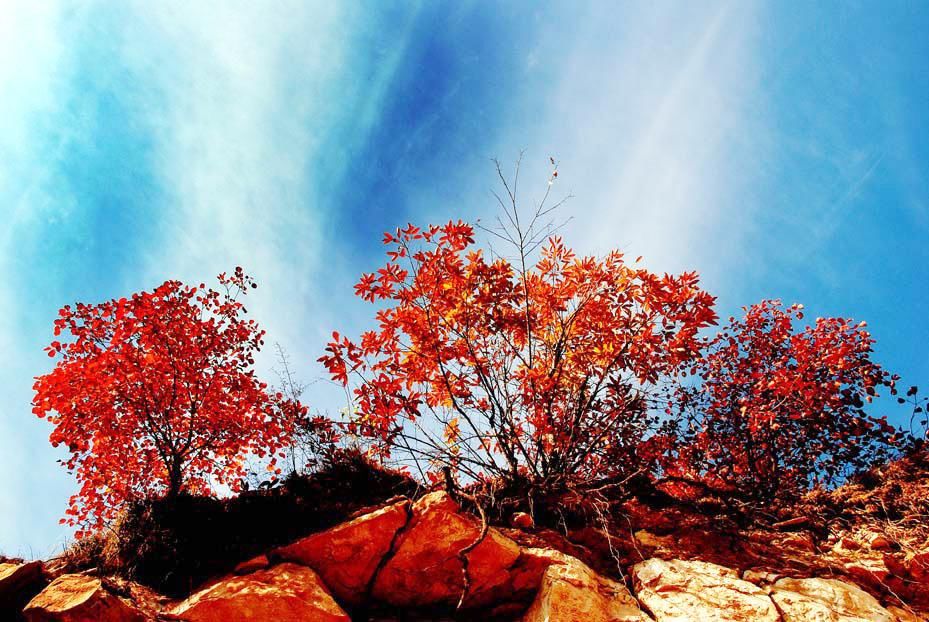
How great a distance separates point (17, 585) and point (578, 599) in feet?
18.2

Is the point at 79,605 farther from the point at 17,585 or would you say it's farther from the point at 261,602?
the point at 261,602

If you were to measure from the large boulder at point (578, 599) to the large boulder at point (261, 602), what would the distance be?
6.63 ft

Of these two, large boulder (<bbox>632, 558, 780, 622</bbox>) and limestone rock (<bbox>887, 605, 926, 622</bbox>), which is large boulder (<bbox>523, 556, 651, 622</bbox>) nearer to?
large boulder (<bbox>632, 558, 780, 622</bbox>)

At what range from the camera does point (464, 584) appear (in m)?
5.91

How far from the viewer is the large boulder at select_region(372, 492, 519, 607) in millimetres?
5902

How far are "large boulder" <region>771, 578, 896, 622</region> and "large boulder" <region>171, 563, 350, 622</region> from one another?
441 centimetres

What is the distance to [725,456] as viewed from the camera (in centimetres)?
1021

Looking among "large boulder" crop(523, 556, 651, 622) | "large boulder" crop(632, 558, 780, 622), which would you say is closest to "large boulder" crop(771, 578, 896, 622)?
"large boulder" crop(632, 558, 780, 622)

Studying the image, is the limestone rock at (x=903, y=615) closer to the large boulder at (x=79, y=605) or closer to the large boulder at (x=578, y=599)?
the large boulder at (x=578, y=599)

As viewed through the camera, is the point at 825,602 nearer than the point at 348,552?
Yes

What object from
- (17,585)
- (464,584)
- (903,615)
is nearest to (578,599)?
(464,584)

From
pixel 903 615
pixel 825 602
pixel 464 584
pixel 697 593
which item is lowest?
pixel 903 615

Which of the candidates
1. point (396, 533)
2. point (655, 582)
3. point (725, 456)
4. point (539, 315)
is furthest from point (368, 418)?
point (725, 456)

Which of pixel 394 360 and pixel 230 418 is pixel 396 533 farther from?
pixel 230 418
